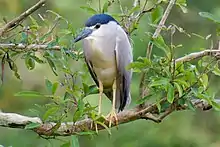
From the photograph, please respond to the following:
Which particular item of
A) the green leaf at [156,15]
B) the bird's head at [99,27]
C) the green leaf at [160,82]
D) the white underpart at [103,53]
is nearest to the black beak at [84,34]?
the bird's head at [99,27]

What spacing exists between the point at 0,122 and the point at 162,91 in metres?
0.51

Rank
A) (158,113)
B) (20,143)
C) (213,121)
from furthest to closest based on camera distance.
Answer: (213,121) < (20,143) < (158,113)

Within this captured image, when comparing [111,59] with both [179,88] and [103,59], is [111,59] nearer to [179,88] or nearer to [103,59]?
[103,59]

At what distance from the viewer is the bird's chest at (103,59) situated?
2479 millimetres

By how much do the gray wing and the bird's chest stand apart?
0.03m

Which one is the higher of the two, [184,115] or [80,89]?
[80,89]

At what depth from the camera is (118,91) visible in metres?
2.54

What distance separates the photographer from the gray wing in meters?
2.42

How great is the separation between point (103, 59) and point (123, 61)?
0.09m

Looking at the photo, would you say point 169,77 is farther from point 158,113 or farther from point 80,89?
point 80,89

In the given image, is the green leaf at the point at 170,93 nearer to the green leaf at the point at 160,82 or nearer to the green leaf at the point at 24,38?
the green leaf at the point at 160,82

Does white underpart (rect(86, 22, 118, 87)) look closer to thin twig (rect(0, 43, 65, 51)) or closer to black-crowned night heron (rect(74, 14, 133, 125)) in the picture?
black-crowned night heron (rect(74, 14, 133, 125))

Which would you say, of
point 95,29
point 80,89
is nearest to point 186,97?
point 80,89

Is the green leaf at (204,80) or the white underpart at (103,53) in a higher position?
the green leaf at (204,80)
